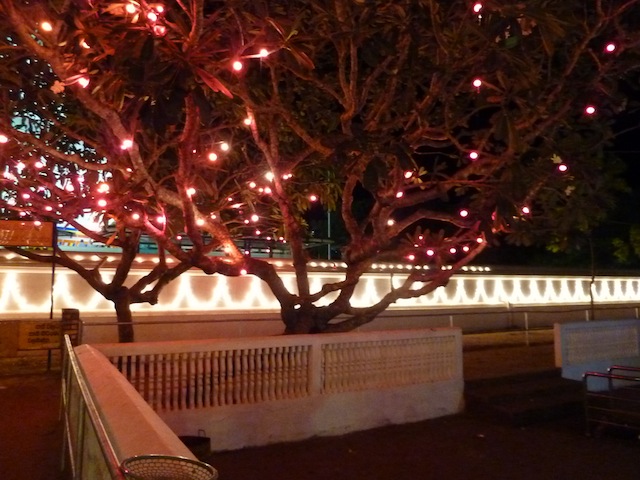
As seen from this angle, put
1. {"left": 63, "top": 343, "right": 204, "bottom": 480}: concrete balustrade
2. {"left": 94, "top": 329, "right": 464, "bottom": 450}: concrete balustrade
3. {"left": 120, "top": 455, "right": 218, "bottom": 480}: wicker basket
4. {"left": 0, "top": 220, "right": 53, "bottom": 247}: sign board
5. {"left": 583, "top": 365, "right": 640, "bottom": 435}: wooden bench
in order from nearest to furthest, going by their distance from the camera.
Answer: {"left": 120, "top": 455, "right": 218, "bottom": 480}: wicker basket
{"left": 63, "top": 343, "right": 204, "bottom": 480}: concrete balustrade
{"left": 94, "top": 329, "right": 464, "bottom": 450}: concrete balustrade
{"left": 583, "top": 365, "right": 640, "bottom": 435}: wooden bench
{"left": 0, "top": 220, "right": 53, "bottom": 247}: sign board

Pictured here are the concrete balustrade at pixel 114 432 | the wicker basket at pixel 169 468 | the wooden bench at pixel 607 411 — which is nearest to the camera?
the wicker basket at pixel 169 468

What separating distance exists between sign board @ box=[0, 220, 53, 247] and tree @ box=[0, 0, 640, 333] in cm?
47

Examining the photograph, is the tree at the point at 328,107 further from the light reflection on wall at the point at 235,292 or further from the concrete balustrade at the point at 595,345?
the light reflection on wall at the point at 235,292

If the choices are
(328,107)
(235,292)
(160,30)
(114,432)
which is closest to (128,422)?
(114,432)

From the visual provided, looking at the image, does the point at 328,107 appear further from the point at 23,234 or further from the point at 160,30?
the point at 23,234

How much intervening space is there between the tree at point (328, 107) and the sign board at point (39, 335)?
7.10 ft

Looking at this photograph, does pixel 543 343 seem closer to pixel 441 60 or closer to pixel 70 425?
pixel 441 60

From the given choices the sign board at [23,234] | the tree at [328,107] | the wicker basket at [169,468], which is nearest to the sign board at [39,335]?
the sign board at [23,234]

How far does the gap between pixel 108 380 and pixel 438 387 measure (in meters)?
6.47

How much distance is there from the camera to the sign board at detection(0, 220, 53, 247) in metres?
12.1

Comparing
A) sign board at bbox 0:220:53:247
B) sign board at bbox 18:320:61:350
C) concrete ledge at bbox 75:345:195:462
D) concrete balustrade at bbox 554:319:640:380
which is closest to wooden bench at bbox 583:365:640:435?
concrete balustrade at bbox 554:319:640:380

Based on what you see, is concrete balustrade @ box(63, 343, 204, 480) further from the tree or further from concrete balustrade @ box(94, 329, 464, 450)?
the tree

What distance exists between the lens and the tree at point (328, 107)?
→ 8094 mm

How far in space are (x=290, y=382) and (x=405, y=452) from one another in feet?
5.93
